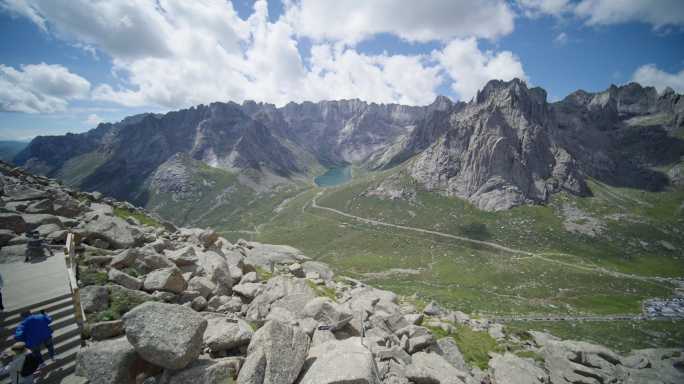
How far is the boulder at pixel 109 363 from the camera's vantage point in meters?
13.1

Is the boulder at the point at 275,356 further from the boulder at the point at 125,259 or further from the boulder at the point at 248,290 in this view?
the boulder at the point at 125,259

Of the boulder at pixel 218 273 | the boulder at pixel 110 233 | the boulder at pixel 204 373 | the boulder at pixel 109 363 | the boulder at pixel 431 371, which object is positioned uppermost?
the boulder at pixel 110 233

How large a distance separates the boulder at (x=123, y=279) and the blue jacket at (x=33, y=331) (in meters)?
6.36

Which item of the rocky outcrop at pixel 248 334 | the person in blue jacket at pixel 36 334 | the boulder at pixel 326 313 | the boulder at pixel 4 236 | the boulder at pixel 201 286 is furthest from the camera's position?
the boulder at pixel 201 286

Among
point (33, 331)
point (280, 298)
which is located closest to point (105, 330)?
point (33, 331)

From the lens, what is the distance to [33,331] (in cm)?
1471

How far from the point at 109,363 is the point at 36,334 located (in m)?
5.13

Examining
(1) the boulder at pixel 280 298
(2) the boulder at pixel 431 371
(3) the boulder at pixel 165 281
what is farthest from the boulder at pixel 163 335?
(2) the boulder at pixel 431 371

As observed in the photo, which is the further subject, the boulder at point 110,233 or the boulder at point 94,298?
the boulder at point 110,233

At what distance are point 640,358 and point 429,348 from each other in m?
61.2

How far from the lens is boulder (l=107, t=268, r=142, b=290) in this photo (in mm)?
21500

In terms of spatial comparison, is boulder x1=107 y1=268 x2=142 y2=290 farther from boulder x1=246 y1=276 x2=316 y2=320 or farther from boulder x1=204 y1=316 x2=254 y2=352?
boulder x1=246 y1=276 x2=316 y2=320

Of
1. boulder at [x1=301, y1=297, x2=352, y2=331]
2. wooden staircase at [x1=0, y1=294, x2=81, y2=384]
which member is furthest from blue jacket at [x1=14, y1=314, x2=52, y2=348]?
boulder at [x1=301, y1=297, x2=352, y2=331]

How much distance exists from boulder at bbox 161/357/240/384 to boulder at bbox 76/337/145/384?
1.67m
